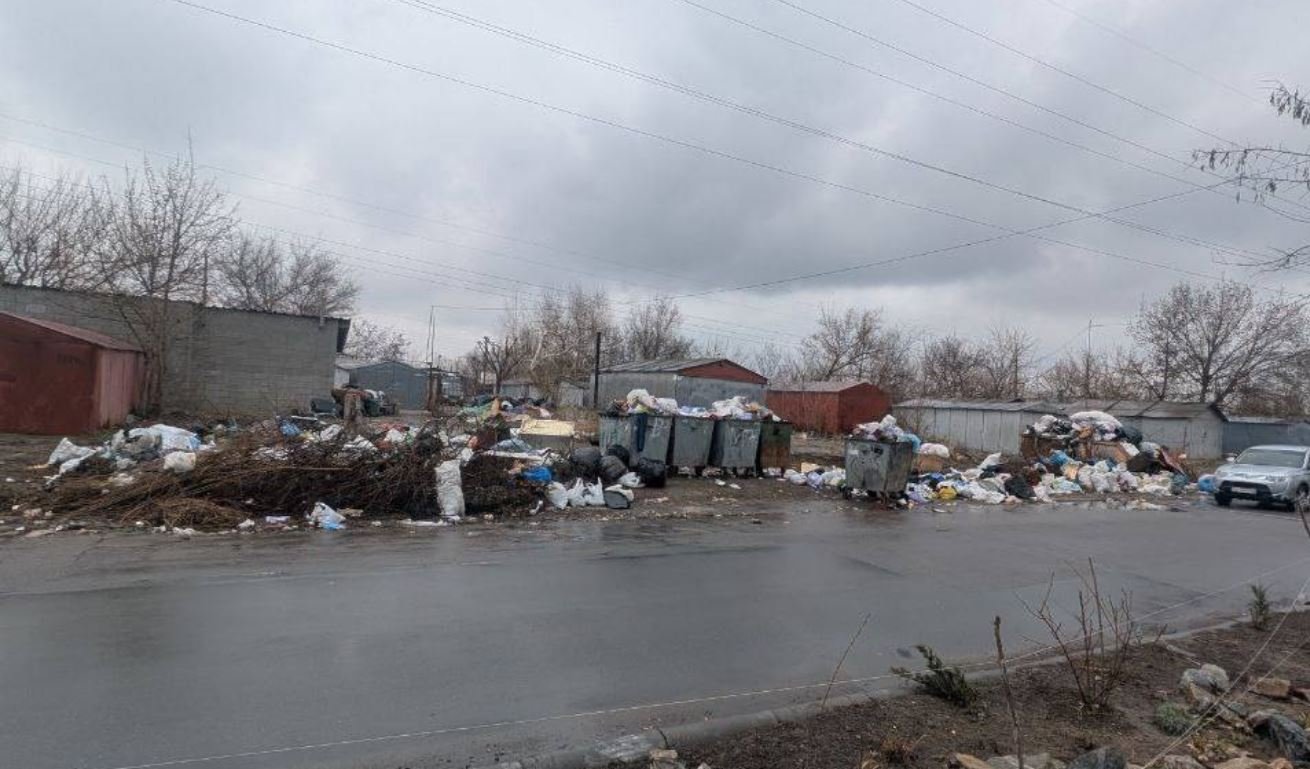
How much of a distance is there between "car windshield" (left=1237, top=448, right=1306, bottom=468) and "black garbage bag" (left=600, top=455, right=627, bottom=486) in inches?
676

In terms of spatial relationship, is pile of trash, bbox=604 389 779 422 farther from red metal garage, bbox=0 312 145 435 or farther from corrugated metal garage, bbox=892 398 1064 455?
corrugated metal garage, bbox=892 398 1064 455

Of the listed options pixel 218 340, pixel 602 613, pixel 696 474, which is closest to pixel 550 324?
pixel 218 340

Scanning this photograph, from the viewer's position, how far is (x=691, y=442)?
17.8 m

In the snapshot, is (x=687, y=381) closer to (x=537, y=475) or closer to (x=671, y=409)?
(x=671, y=409)

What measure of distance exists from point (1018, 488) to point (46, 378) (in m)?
23.6

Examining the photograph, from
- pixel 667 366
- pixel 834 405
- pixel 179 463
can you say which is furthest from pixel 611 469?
pixel 834 405

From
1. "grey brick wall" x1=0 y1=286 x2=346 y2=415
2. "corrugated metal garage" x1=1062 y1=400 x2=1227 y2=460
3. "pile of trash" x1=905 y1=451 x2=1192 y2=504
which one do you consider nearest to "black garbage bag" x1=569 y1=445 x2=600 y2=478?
"pile of trash" x1=905 y1=451 x2=1192 y2=504

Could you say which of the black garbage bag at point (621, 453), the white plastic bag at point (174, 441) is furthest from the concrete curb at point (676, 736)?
the white plastic bag at point (174, 441)

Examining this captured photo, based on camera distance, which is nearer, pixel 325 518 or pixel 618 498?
pixel 325 518

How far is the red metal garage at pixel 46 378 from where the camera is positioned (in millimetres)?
19438

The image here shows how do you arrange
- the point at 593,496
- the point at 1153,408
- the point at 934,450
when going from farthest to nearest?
the point at 1153,408 → the point at 934,450 → the point at 593,496

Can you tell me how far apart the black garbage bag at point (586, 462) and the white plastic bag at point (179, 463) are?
6.10 m

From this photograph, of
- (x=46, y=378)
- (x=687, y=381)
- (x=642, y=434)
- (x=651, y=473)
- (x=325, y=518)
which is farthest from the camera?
(x=687, y=381)

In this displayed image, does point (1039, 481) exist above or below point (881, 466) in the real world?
below
